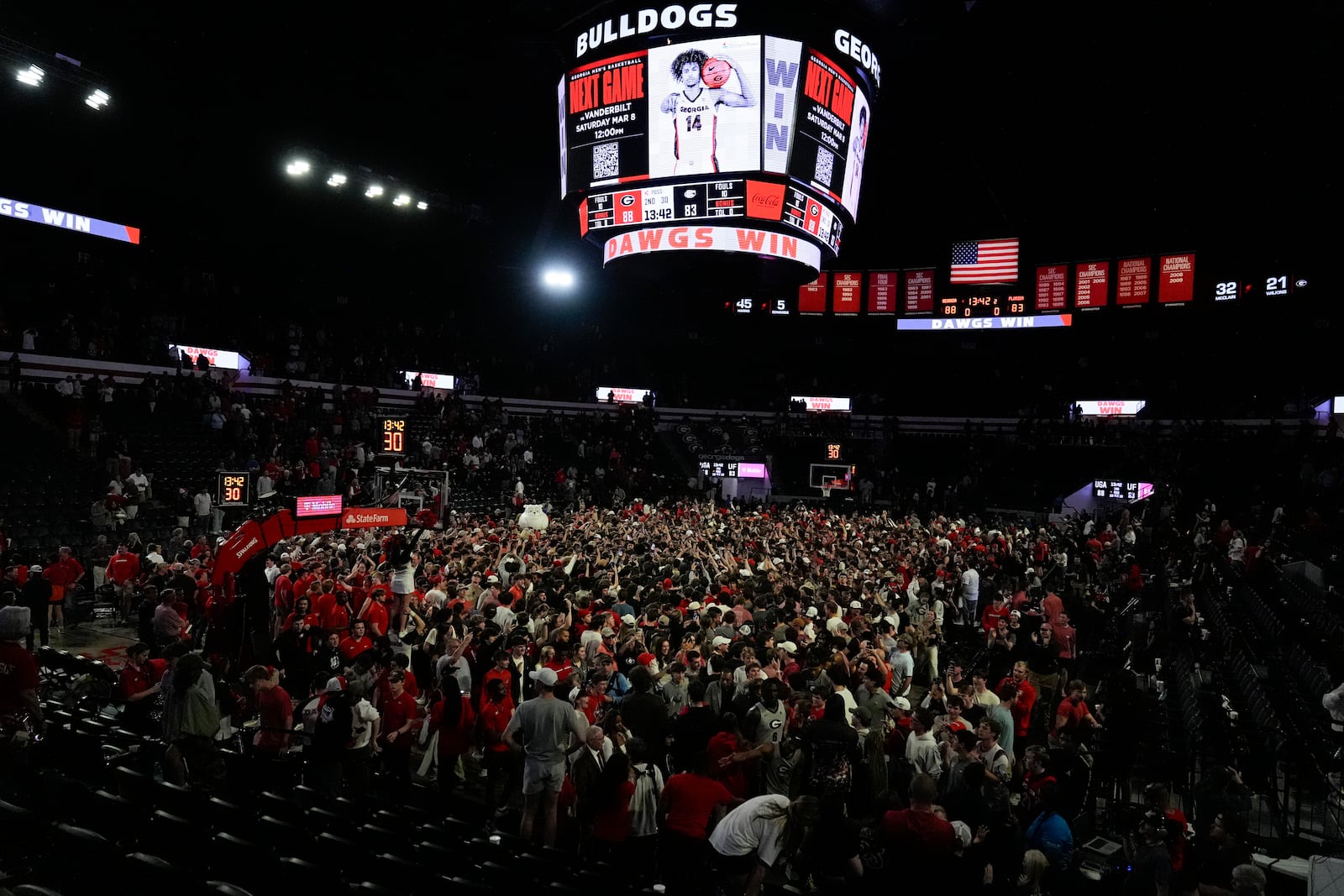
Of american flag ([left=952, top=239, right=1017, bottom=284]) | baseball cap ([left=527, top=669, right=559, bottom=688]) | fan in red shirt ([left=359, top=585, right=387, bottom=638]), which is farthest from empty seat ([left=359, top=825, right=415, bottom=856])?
american flag ([left=952, top=239, right=1017, bottom=284])

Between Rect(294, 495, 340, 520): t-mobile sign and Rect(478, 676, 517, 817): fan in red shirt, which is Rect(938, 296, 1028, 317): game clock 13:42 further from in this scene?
Rect(478, 676, 517, 817): fan in red shirt

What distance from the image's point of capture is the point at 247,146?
29078 millimetres

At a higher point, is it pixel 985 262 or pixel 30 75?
pixel 30 75

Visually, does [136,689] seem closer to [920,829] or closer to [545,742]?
[545,742]

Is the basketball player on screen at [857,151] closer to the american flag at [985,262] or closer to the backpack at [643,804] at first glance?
the american flag at [985,262]

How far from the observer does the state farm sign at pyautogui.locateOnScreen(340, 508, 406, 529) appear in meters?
10.7

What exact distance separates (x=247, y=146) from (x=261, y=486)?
1518 centimetres

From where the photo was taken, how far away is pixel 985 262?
34969 millimetres

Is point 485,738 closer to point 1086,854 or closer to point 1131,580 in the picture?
point 1086,854

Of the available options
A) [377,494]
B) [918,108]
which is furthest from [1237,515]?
[377,494]

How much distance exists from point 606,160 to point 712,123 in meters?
2.59

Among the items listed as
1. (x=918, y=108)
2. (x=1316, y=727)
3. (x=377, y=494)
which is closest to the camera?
(x=1316, y=727)

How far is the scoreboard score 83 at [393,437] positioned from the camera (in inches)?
600

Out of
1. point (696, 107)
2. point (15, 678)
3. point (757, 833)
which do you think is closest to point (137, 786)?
point (15, 678)
